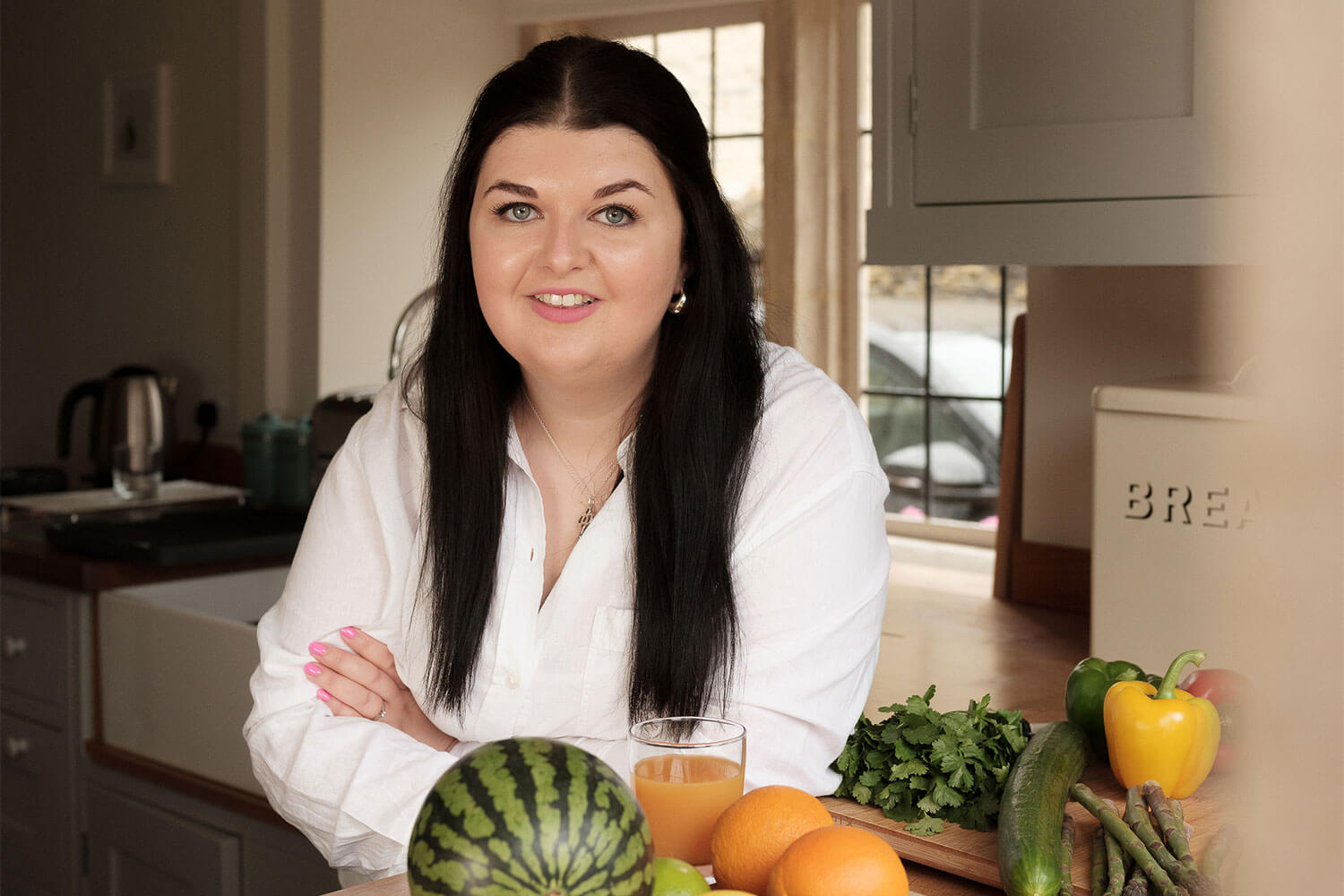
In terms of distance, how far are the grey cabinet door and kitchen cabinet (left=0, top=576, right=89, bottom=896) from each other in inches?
2.8

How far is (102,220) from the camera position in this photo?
3.54 m

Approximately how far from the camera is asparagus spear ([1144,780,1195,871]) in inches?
33.9

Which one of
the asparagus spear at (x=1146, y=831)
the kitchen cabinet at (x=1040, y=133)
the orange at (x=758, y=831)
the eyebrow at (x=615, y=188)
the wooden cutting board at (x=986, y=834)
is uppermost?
the kitchen cabinet at (x=1040, y=133)

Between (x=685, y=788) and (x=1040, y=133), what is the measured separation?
1.05m

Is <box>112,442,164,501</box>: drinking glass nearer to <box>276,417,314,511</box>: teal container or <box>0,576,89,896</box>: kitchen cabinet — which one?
<box>276,417,314,511</box>: teal container

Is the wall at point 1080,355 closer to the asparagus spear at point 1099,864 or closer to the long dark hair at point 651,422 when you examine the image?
the long dark hair at point 651,422

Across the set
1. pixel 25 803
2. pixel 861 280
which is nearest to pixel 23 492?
pixel 25 803

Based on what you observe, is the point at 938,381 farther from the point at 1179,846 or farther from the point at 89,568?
Answer: the point at 1179,846

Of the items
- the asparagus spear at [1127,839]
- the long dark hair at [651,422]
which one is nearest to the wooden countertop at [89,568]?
the long dark hair at [651,422]

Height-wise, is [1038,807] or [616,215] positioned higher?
[616,215]

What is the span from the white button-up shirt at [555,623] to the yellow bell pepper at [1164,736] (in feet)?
0.76

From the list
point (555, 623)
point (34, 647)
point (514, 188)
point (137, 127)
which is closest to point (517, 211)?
point (514, 188)

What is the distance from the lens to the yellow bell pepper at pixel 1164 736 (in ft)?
3.46

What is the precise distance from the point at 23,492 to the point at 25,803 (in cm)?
91
